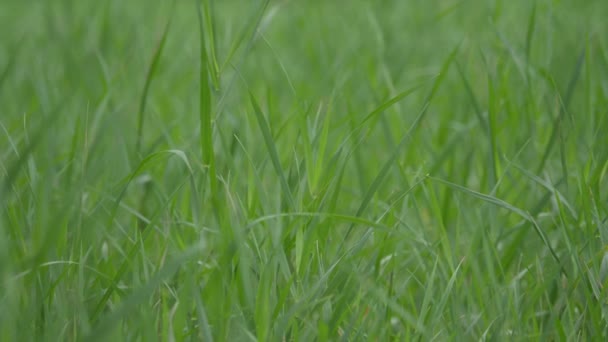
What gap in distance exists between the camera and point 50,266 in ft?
3.66

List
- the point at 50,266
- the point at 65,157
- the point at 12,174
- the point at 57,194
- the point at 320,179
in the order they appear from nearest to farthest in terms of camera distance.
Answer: the point at 12,174
the point at 50,266
the point at 320,179
the point at 57,194
the point at 65,157

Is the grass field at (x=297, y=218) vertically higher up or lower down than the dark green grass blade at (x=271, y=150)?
lower down

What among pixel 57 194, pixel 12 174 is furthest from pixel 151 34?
pixel 12 174

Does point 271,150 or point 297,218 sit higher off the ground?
point 271,150

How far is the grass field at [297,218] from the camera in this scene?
1049 mm

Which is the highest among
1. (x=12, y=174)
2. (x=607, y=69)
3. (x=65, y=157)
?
(x=12, y=174)

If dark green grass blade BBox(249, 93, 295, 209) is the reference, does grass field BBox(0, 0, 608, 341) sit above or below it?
below

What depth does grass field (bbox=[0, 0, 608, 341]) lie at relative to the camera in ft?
3.44

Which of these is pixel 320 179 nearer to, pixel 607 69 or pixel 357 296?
pixel 357 296

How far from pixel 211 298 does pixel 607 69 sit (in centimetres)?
103

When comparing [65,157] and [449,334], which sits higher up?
[65,157]

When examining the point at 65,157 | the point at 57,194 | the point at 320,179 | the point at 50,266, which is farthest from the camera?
the point at 65,157

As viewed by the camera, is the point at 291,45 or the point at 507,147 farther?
the point at 291,45

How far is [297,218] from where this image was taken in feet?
3.76
